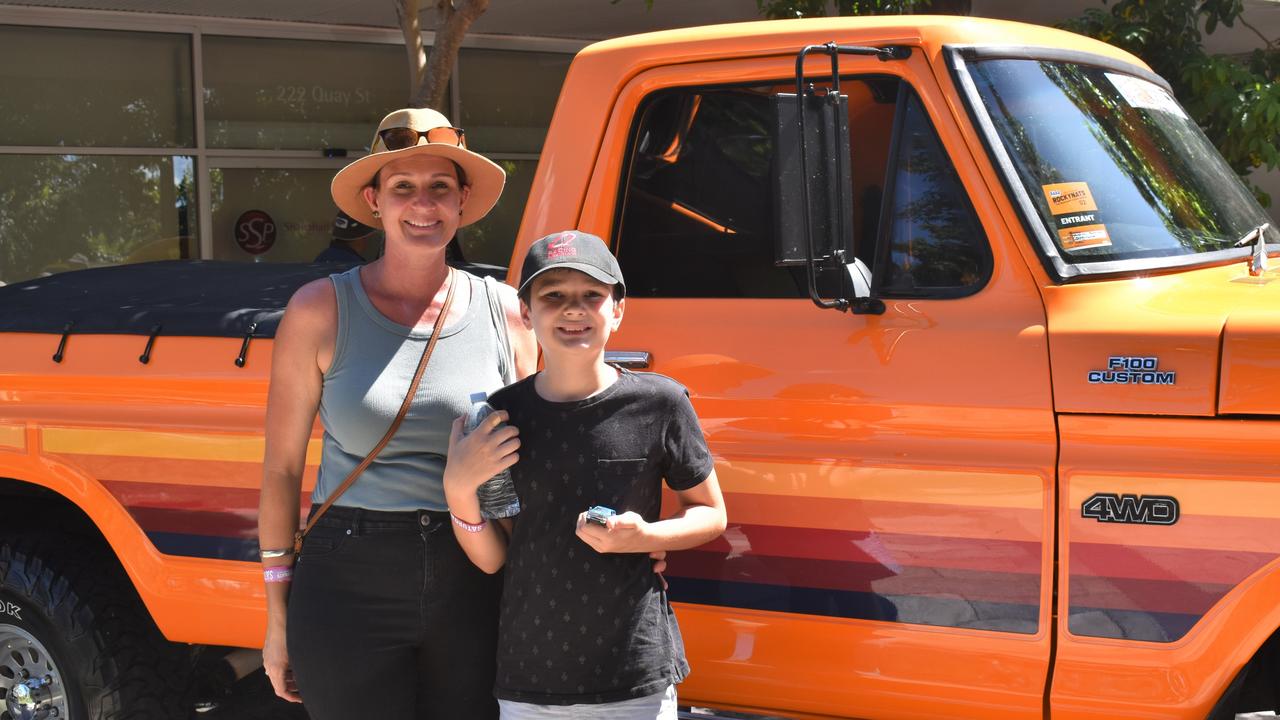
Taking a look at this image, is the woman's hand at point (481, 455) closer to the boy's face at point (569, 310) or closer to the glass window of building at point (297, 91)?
the boy's face at point (569, 310)

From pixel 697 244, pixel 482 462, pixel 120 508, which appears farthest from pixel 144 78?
pixel 482 462

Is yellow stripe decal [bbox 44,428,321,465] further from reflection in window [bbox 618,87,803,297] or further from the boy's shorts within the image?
the boy's shorts

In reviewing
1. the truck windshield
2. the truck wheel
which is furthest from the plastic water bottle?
the truck wheel

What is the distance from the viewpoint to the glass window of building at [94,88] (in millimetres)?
10422

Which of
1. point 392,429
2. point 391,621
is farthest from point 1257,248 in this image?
point 391,621

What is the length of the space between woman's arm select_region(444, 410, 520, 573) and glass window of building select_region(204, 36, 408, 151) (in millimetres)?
9776

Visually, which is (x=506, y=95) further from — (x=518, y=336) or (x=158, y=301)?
(x=518, y=336)

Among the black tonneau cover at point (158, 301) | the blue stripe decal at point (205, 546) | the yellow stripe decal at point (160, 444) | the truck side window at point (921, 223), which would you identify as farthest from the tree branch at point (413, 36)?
the truck side window at point (921, 223)

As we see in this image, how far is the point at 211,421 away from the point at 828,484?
170 cm

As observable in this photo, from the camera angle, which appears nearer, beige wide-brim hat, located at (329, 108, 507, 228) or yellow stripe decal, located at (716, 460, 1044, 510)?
beige wide-brim hat, located at (329, 108, 507, 228)

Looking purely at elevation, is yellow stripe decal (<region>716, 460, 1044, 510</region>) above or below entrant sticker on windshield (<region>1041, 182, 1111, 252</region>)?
below

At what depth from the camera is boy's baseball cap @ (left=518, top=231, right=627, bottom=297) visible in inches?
93.1

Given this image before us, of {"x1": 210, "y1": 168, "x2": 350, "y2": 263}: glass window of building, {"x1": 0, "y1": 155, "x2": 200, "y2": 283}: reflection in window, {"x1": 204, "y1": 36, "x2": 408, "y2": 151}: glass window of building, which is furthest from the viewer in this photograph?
{"x1": 210, "y1": 168, "x2": 350, "y2": 263}: glass window of building

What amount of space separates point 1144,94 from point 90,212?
9629 millimetres
